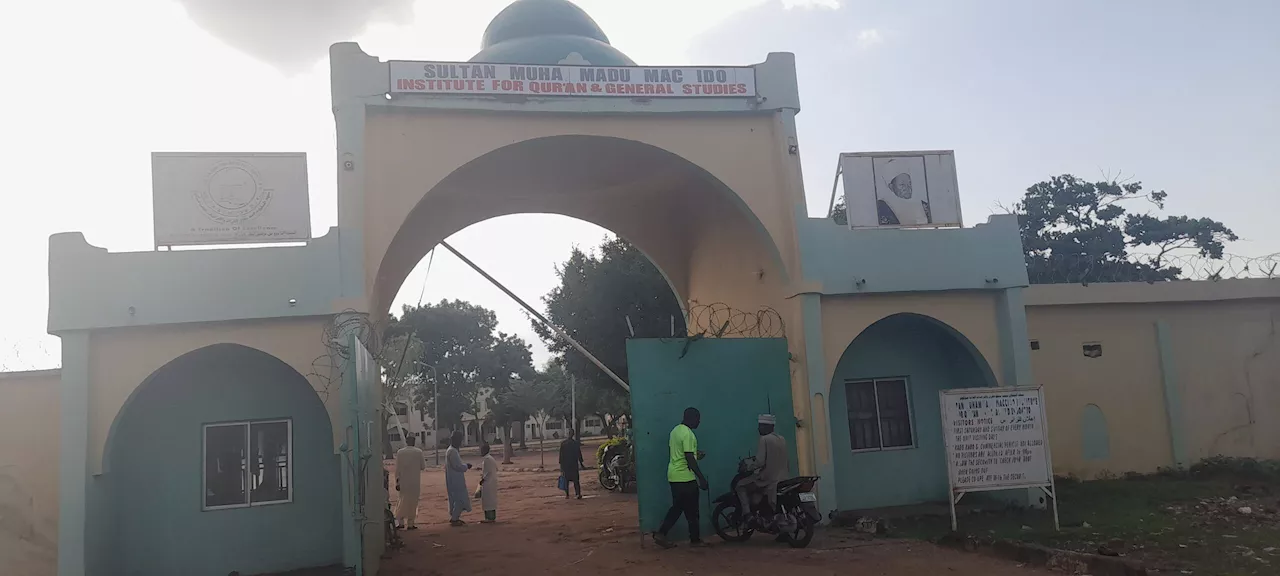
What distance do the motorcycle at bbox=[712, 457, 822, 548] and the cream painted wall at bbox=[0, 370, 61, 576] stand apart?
7.93 meters

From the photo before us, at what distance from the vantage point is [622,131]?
1170cm

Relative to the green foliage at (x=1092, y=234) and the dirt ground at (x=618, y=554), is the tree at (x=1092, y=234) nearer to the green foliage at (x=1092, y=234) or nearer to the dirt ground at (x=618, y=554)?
the green foliage at (x=1092, y=234)

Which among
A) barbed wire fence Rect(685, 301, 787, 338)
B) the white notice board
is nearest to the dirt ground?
the white notice board

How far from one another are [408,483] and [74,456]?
5016mm

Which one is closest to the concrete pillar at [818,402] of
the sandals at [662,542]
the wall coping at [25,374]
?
the sandals at [662,542]

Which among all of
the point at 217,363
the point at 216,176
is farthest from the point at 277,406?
the point at 216,176

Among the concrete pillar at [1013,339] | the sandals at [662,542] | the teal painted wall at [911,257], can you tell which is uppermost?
the teal painted wall at [911,257]

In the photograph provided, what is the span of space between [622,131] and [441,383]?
36957 mm

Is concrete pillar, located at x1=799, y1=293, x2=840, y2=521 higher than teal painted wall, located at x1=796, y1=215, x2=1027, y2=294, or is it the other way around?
teal painted wall, located at x1=796, y1=215, x2=1027, y2=294

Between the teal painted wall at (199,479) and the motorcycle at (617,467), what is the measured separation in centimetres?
865

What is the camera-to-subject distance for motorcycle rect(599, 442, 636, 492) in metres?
18.9

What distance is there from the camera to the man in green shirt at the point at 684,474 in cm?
968

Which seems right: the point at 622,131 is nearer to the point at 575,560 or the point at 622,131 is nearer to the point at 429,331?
the point at 575,560

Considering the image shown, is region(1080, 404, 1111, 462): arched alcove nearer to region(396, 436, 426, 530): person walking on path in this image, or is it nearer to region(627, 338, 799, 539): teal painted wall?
region(627, 338, 799, 539): teal painted wall
